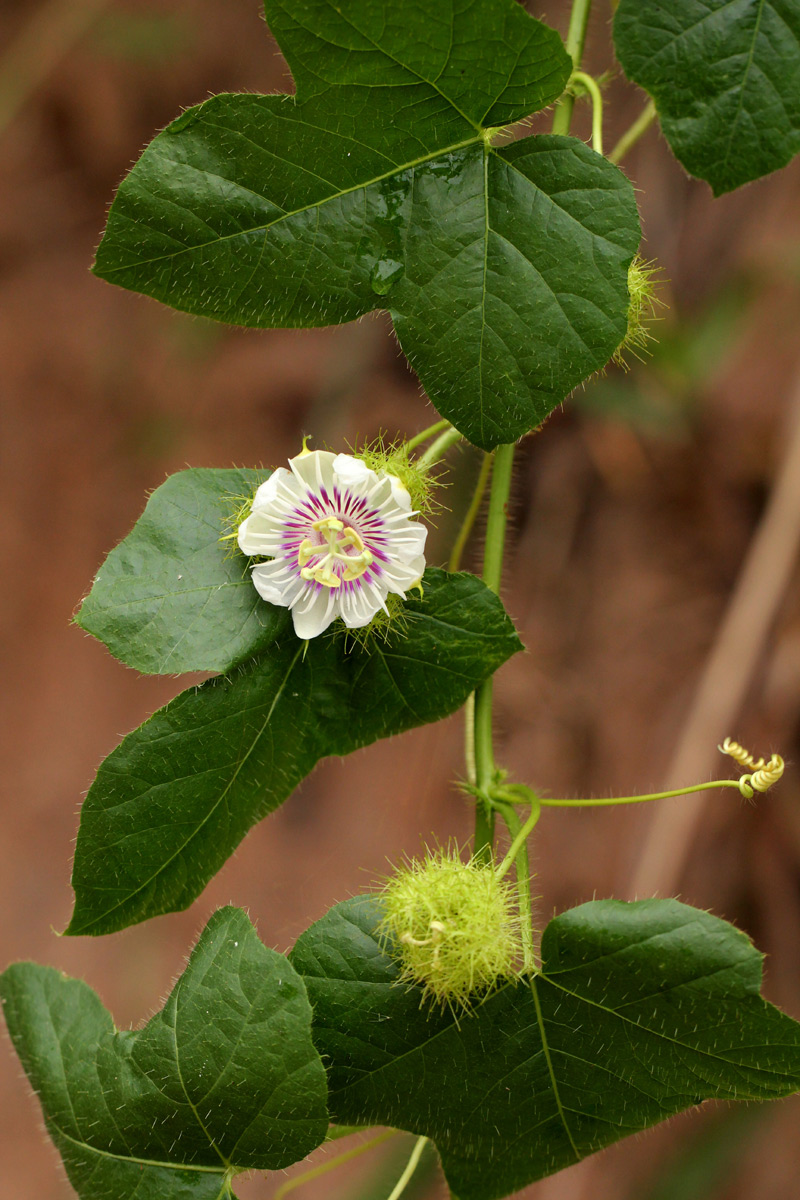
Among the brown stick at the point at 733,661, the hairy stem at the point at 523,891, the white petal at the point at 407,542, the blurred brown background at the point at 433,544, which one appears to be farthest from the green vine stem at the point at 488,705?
the brown stick at the point at 733,661

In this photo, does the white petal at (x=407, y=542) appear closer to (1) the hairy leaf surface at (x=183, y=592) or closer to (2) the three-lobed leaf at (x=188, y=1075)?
(1) the hairy leaf surface at (x=183, y=592)

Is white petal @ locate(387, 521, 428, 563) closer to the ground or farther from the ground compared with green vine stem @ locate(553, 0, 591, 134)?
closer to the ground

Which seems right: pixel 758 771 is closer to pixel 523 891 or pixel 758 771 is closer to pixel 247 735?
pixel 523 891

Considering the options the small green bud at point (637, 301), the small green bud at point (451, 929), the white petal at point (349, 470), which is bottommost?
the small green bud at point (451, 929)

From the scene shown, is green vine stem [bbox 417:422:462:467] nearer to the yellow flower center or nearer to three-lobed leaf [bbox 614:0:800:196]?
the yellow flower center

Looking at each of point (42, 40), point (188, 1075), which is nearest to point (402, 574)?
point (188, 1075)

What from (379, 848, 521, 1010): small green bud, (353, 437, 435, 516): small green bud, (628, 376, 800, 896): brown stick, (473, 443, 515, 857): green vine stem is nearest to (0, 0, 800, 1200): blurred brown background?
(628, 376, 800, 896): brown stick
